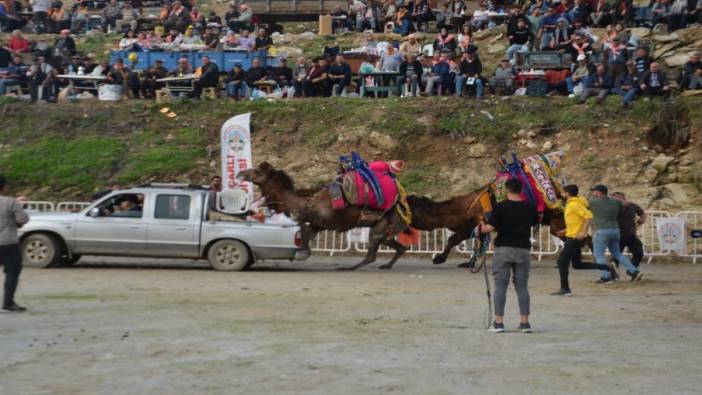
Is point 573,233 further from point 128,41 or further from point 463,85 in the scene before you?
point 128,41

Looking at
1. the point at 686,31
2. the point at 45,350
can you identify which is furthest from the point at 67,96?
the point at 45,350

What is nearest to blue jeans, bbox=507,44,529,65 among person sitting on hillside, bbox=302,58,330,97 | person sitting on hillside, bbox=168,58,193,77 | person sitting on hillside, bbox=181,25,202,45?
person sitting on hillside, bbox=302,58,330,97

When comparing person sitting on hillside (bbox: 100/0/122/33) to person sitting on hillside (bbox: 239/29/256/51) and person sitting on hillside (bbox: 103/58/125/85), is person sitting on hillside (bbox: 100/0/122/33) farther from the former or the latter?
person sitting on hillside (bbox: 103/58/125/85)

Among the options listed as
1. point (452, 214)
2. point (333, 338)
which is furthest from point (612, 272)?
point (333, 338)

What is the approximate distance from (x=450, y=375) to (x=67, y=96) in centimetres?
2430

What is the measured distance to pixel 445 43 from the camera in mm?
33844

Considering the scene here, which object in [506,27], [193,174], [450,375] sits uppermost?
[506,27]

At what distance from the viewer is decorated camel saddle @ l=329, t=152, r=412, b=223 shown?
2253cm

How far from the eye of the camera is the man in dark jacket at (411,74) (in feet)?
105

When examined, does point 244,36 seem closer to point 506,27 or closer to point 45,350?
point 506,27

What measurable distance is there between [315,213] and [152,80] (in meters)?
12.5

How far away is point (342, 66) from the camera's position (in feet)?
106

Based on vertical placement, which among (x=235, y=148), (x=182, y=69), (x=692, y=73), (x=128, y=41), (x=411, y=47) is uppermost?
(x=128, y=41)

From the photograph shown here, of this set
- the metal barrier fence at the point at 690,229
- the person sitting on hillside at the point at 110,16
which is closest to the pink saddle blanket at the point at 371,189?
the metal barrier fence at the point at 690,229
